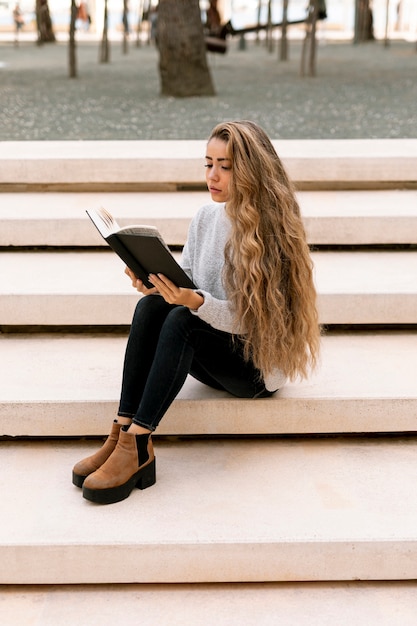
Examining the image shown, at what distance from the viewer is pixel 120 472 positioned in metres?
2.73

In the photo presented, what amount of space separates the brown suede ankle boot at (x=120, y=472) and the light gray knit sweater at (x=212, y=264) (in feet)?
1.39

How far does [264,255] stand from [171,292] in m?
0.32

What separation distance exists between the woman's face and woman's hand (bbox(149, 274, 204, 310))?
0.32 meters

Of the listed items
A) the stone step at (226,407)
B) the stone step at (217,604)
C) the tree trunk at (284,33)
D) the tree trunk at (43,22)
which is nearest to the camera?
the stone step at (217,604)

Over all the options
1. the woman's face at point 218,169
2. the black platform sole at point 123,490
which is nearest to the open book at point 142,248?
the woman's face at point 218,169

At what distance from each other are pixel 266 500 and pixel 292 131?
11.8 feet

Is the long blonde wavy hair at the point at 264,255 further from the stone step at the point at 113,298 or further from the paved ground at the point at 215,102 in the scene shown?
the paved ground at the point at 215,102

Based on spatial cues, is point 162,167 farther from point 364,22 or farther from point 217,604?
point 364,22

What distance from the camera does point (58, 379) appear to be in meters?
3.23

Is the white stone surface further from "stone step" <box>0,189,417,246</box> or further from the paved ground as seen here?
the paved ground

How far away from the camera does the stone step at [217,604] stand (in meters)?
2.50

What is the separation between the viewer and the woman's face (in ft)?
8.93

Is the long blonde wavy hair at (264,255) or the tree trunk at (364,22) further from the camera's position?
the tree trunk at (364,22)

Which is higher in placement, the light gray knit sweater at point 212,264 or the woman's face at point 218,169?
the woman's face at point 218,169
